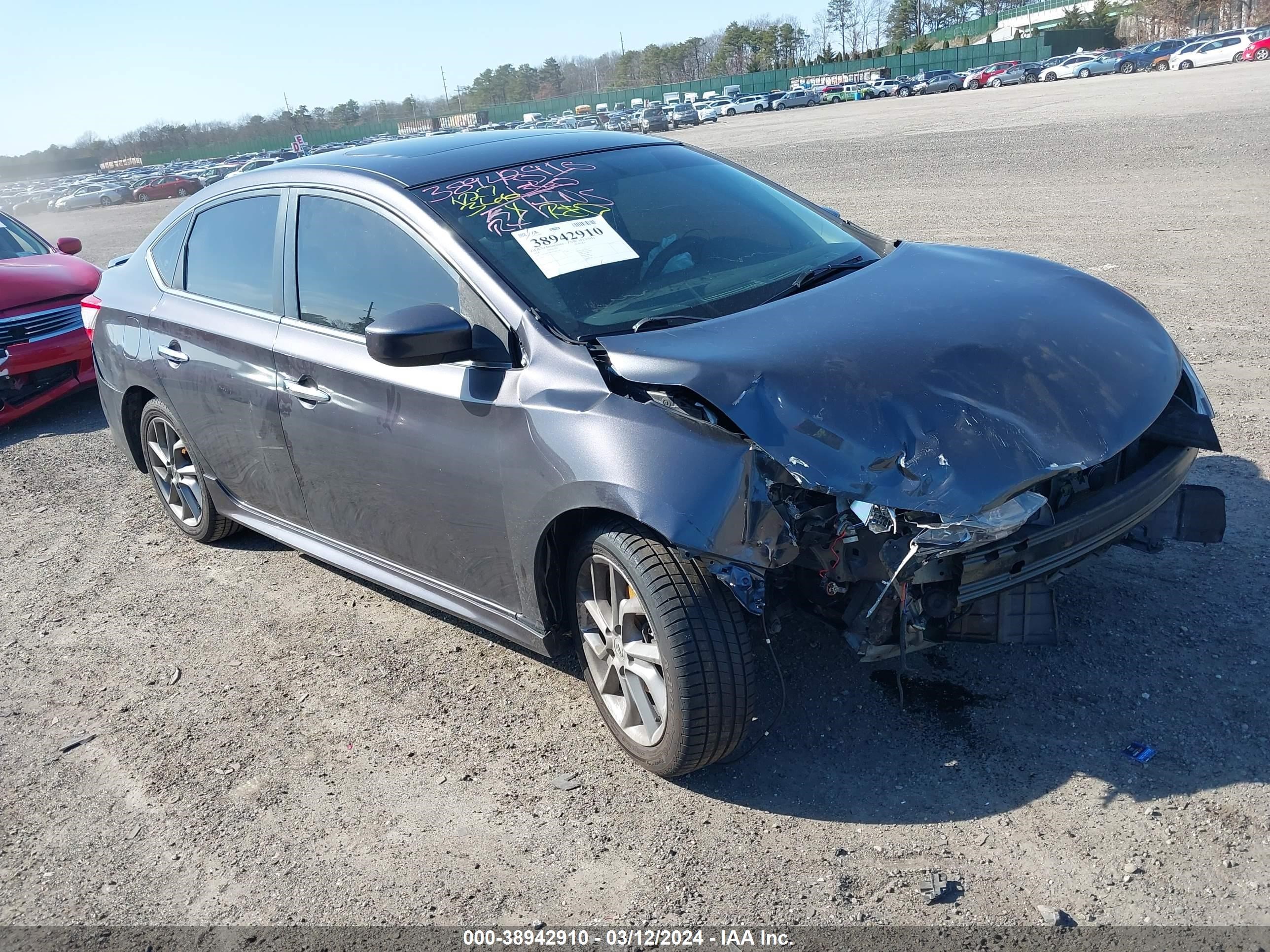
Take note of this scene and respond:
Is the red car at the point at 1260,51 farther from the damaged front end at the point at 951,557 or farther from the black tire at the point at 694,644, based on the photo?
the black tire at the point at 694,644

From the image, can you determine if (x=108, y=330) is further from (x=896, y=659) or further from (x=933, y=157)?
(x=933, y=157)

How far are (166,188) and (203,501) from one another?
5204 centimetres

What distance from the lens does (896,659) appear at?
3.83m

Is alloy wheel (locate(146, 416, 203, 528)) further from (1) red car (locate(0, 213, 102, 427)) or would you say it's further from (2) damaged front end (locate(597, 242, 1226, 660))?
(2) damaged front end (locate(597, 242, 1226, 660))

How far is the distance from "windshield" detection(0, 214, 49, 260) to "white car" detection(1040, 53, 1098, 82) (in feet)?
174

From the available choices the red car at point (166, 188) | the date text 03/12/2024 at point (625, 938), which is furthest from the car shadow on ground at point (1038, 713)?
the red car at point (166, 188)

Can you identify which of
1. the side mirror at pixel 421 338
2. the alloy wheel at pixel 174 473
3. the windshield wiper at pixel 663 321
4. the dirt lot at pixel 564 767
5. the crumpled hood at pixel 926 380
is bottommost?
the dirt lot at pixel 564 767

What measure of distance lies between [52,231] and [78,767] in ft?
117

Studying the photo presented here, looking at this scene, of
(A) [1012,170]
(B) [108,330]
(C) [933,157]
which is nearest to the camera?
(B) [108,330]

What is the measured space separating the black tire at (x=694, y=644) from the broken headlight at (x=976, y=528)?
0.59 metres

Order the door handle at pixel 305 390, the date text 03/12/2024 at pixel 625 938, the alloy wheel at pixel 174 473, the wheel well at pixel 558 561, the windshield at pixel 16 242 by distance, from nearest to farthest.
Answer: the date text 03/12/2024 at pixel 625 938 → the wheel well at pixel 558 561 → the door handle at pixel 305 390 → the alloy wheel at pixel 174 473 → the windshield at pixel 16 242

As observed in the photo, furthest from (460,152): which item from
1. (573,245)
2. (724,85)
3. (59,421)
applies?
(724,85)

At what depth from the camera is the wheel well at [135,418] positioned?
5.52m

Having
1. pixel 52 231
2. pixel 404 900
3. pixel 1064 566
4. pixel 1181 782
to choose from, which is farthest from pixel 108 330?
pixel 52 231
